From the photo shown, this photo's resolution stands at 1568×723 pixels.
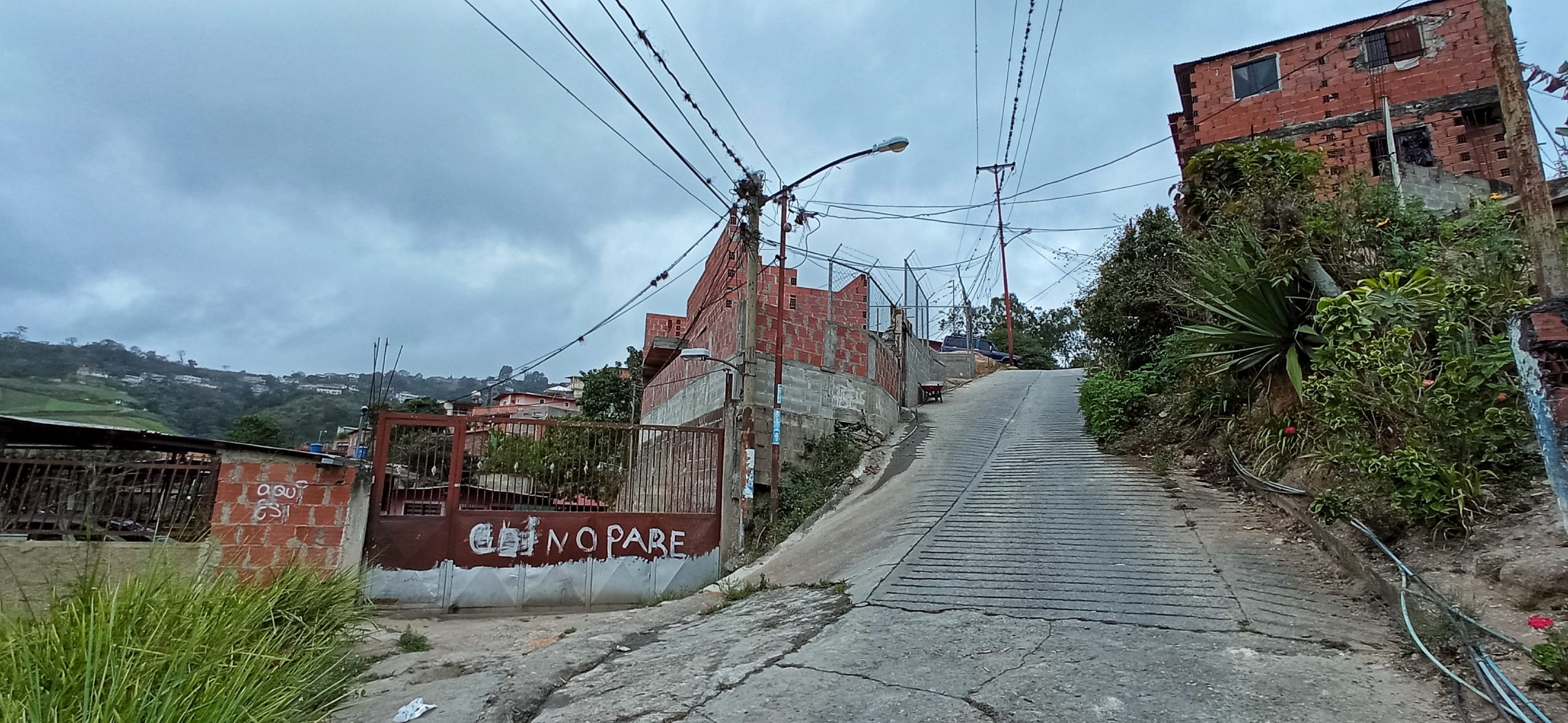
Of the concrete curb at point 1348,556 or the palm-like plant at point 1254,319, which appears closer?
the concrete curb at point 1348,556

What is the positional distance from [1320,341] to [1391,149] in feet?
30.7

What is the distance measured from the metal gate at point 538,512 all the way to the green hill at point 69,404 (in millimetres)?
3295

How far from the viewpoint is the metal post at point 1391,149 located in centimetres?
1373

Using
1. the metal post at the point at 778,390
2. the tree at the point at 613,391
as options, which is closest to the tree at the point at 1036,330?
the tree at the point at 613,391

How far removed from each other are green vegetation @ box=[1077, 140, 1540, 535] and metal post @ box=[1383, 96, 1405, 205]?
2483 mm

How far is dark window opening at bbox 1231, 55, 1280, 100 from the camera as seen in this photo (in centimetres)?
1783

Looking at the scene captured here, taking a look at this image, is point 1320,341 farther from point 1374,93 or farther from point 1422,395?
point 1374,93

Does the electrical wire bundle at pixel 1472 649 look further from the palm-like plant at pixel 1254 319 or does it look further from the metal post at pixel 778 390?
the metal post at pixel 778 390

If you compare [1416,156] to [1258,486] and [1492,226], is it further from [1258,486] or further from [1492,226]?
[1258,486]

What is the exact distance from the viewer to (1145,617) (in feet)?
18.4

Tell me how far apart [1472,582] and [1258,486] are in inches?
151

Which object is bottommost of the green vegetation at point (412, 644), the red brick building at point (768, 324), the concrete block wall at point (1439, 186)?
the green vegetation at point (412, 644)

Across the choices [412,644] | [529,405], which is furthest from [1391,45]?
[529,405]

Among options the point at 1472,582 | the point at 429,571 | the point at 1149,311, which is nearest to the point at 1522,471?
the point at 1472,582
